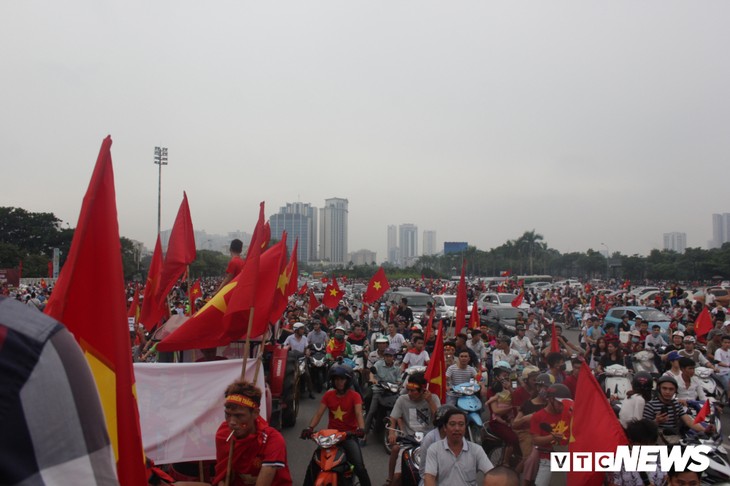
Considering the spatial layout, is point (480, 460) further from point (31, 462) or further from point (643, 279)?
point (643, 279)

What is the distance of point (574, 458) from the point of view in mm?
3664

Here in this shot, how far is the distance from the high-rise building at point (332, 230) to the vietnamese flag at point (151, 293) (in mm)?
154078

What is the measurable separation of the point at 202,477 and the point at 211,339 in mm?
1131

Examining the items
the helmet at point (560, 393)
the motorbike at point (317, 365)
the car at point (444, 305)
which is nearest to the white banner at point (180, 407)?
the helmet at point (560, 393)

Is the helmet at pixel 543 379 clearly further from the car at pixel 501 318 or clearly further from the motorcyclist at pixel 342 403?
the car at pixel 501 318

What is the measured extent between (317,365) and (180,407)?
6739 mm

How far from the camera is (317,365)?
10.9 metres

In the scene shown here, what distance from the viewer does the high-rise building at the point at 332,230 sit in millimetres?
162425

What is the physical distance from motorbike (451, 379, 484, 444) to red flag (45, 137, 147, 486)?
4.96 meters

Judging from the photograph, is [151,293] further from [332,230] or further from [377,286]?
[332,230]

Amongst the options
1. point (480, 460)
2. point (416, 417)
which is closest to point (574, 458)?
point (480, 460)

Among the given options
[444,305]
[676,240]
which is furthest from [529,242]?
[676,240]

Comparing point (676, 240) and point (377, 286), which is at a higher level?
point (676, 240)

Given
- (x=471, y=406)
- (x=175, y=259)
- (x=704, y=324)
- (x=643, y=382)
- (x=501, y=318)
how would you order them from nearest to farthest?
(x=643, y=382) → (x=471, y=406) → (x=175, y=259) → (x=704, y=324) → (x=501, y=318)
